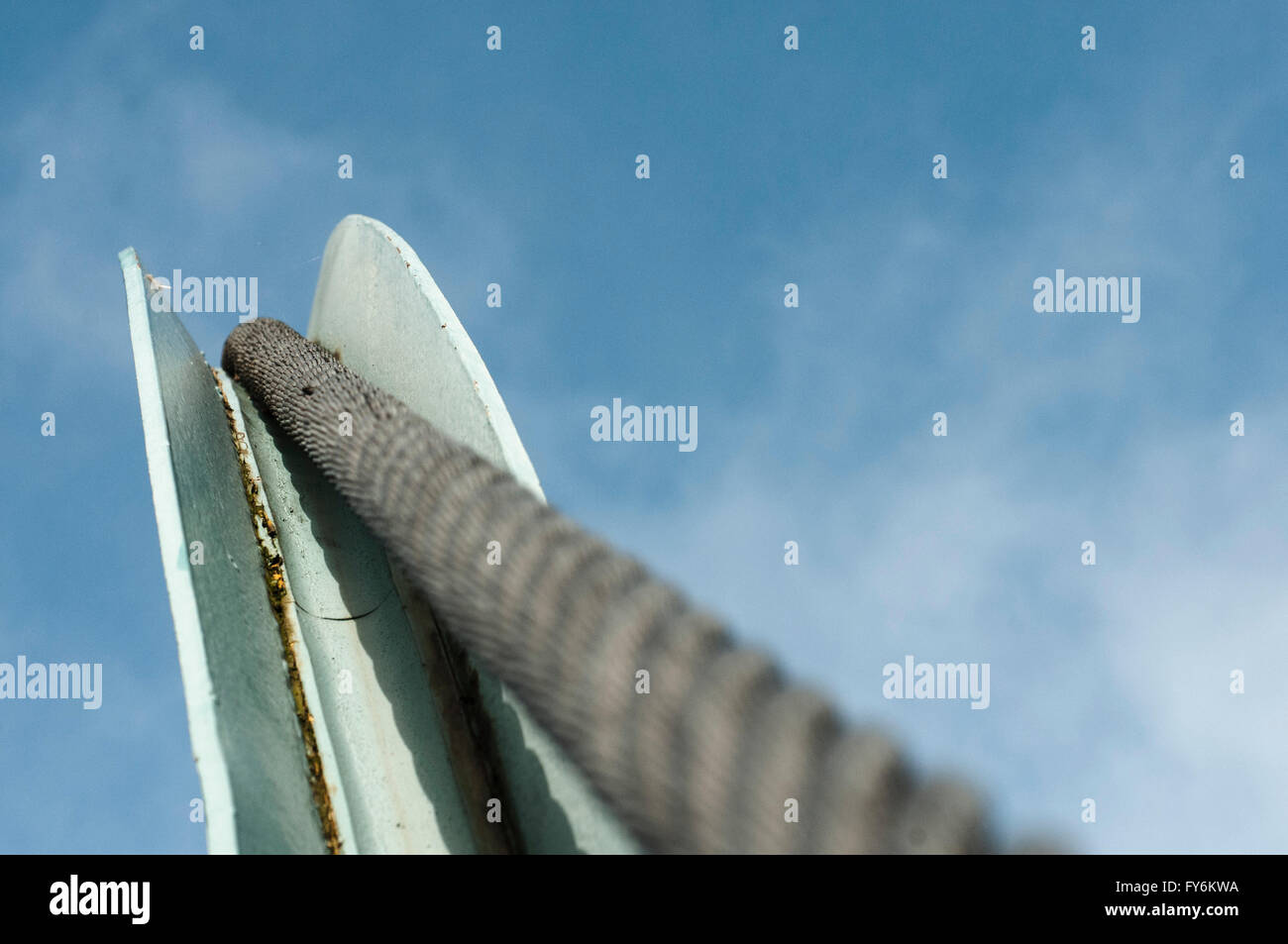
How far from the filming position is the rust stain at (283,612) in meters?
2.63

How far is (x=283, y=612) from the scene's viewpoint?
10.5ft

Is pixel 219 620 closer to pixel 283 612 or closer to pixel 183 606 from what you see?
pixel 183 606

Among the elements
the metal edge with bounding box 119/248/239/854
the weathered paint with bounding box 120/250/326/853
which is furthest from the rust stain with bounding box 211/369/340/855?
the metal edge with bounding box 119/248/239/854

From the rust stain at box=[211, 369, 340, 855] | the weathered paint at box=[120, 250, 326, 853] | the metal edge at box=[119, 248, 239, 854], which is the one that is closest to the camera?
the metal edge at box=[119, 248, 239, 854]

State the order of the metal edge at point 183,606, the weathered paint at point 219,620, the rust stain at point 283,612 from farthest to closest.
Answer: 1. the rust stain at point 283,612
2. the weathered paint at point 219,620
3. the metal edge at point 183,606

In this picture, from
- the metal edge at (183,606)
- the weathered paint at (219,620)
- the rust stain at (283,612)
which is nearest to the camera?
the metal edge at (183,606)

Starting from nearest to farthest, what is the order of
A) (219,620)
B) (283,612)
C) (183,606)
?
(183,606) → (219,620) → (283,612)

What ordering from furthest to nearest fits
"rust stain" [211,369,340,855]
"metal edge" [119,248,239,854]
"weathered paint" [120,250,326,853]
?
"rust stain" [211,369,340,855], "weathered paint" [120,250,326,853], "metal edge" [119,248,239,854]

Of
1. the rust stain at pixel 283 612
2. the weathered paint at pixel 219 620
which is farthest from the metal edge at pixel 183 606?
the rust stain at pixel 283 612

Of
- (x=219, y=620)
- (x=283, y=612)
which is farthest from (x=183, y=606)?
(x=283, y=612)

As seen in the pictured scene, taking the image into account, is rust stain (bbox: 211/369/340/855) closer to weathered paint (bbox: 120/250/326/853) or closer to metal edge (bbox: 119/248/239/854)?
weathered paint (bbox: 120/250/326/853)

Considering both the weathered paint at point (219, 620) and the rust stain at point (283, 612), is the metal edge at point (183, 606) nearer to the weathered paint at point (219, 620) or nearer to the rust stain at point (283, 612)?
the weathered paint at point (219, 620)

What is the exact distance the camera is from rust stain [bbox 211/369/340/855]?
263cm
